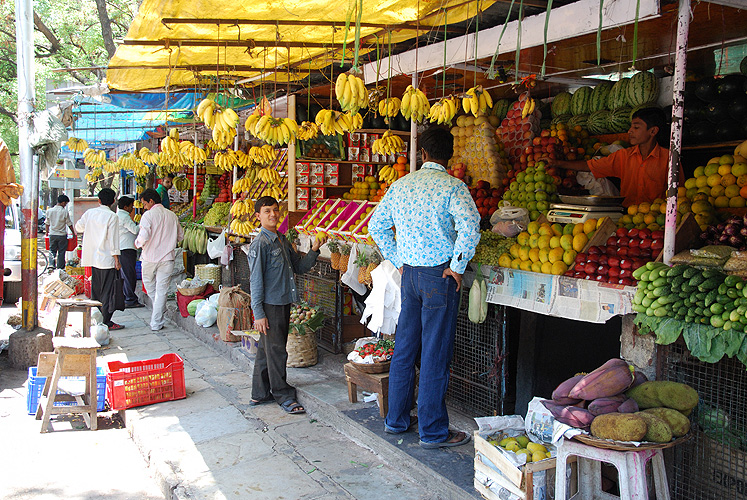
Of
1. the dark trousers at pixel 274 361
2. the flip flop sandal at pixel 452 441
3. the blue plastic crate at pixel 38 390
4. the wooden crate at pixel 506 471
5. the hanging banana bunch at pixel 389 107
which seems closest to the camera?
the wooden crate at pixel 506 471

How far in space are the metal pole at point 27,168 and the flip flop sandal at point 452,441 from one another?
4929 millimetres

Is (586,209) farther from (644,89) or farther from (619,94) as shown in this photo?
(619,94)

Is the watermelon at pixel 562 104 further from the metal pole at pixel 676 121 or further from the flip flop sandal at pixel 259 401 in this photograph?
the flip flop sandal at pixel 259 401

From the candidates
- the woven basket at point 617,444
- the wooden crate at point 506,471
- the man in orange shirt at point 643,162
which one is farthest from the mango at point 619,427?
the man in orange shirt at point 643,162

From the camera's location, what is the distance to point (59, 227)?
527 inches

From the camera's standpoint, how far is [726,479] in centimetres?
308

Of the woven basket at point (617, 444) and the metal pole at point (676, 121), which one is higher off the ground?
the metal pole at point (676, 121)

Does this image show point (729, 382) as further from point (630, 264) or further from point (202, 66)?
point (202, 66)

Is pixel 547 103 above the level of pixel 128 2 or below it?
below

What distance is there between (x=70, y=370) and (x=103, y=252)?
3.71 meters

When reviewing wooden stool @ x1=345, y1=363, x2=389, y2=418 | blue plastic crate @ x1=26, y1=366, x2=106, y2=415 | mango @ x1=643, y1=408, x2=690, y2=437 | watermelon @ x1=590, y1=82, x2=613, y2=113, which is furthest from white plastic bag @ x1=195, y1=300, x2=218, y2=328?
mango @ x1=643, y1=408, x2=690, y2=437

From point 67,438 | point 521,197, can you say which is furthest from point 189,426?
point 521,197

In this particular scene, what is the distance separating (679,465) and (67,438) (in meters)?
4.47

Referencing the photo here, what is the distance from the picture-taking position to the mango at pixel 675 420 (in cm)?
271
